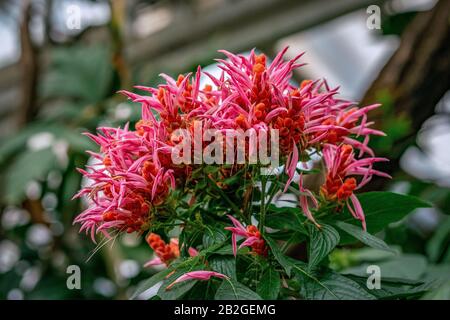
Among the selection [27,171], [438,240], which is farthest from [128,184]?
[27,171]

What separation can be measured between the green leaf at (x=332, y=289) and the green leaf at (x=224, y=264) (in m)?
0.05

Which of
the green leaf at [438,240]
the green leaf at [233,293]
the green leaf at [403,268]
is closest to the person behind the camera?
the green leaf at [233,293]

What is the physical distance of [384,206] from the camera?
1.80 ft

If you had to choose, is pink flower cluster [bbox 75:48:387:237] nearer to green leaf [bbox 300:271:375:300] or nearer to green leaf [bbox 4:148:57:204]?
green leaf [bbox 300:271:375:300]

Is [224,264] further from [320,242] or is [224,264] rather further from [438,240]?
[438,240]

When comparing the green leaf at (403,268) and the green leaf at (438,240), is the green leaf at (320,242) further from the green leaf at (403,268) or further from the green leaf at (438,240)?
the green leaf at (438,240)

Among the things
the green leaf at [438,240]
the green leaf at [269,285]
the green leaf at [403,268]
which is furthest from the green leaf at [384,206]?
the green leaf at [438,240]

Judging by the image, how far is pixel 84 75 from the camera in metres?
1.61

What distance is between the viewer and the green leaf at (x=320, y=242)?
18.1 inches

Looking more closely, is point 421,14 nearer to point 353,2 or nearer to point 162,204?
point 353,2

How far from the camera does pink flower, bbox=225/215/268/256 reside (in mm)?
474

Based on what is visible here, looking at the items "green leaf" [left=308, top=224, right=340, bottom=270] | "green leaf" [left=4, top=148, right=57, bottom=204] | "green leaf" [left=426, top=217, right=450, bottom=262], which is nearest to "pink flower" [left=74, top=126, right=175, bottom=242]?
"green leaf" [left=308, top=224, right=340, bottom=270]
